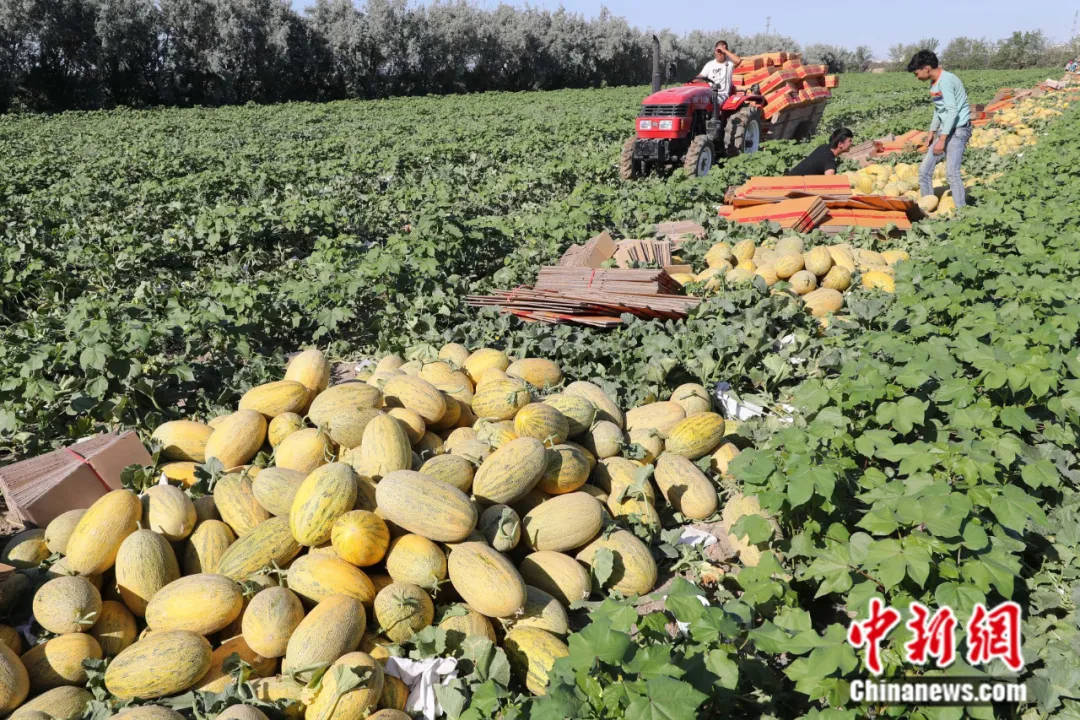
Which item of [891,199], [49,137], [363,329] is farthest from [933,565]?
[49,137]

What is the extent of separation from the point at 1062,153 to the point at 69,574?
53.2 feet

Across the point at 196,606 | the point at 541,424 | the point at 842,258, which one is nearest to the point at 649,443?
the point at 541,424

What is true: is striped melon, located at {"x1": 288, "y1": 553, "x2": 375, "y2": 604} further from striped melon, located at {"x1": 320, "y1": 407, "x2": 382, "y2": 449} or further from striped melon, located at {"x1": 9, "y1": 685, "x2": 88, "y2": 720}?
striped melon, located at {"x1": 320, "y1": 407, "x2": 382, "y2": 449}

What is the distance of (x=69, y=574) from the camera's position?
3012mm

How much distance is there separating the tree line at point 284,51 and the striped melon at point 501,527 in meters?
43.5

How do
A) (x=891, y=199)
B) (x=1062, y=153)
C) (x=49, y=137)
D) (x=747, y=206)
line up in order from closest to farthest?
(x=891, y=199)
(x=747, y=206)
(x=1062, y=153)
(x=49, y=137)

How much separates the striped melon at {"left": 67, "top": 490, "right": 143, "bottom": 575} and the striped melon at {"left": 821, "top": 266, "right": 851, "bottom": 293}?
6.23m

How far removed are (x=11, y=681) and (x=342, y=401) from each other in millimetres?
1846

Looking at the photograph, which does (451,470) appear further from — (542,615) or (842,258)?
(842,258)

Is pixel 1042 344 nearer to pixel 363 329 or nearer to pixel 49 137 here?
pixel 363 329

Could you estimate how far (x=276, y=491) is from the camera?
10.7ft

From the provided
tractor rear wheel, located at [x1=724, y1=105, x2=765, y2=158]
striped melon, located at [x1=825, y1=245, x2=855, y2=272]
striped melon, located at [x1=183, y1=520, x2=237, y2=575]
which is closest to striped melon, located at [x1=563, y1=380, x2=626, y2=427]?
striped melon, located at [x1=183, y1=520, x2=237, y2=575]

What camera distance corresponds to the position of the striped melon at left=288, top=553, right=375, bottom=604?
2881 millimetres

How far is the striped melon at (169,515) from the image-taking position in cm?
315
